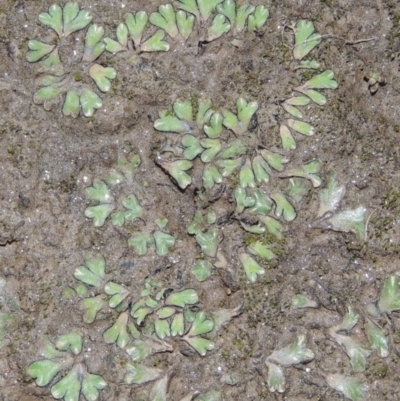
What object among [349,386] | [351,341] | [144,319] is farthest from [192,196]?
[349,386]

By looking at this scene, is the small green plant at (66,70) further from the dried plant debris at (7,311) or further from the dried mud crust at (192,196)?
the dried plant debris at (7,311)

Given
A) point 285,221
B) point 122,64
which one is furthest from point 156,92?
point 285,221

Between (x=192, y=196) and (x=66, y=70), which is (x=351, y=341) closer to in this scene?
(x=192, y=196)

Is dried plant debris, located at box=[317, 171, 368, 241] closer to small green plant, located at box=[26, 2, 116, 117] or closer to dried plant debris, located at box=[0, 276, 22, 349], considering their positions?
small green plant, located at box=[26, 2, 116, 117]

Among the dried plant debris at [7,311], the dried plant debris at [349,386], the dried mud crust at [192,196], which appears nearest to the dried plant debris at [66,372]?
the dried mud crust at [192,196]

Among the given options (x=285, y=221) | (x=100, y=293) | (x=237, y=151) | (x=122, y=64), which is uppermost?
(x=122, y=64)

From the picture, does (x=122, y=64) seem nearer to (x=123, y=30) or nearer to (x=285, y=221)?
(x=123, y=30)
